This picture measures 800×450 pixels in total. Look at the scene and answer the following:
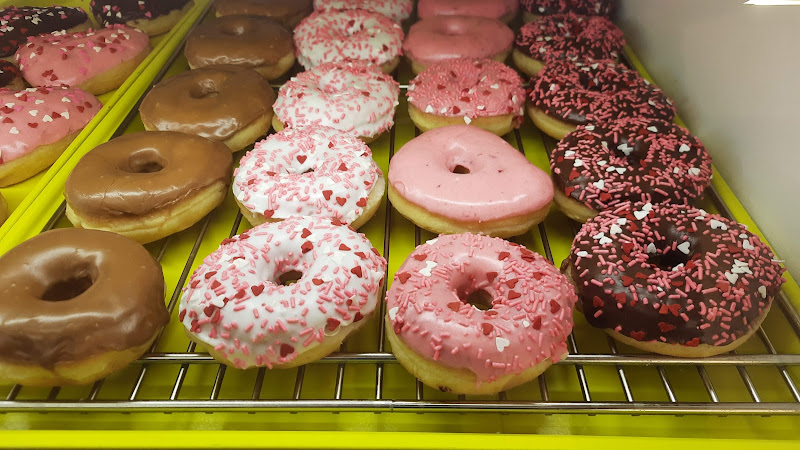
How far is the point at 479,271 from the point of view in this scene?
5.41 feet

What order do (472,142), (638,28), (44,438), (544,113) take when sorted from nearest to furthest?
(44,438)
(472,142)
(544,113)
(638,28)

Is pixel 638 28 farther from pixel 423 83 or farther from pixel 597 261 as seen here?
pixel 597 261

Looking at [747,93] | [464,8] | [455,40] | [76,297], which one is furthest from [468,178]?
[464,8]

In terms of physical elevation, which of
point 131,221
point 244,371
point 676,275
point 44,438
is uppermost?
point 676,275

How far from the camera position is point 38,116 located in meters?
2.31

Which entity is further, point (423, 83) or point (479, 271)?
point (423, 83)

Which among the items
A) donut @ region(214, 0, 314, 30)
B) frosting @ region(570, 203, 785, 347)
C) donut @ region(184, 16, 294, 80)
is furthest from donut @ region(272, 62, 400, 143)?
frosting @ region(570, 203, 785, 347)

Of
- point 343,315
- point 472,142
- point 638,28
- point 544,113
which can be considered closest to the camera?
point 343,315

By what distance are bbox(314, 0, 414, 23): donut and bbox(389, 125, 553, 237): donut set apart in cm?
143

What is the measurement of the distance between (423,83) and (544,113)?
0.56 metres

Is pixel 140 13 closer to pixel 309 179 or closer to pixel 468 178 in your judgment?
pixel 309 179

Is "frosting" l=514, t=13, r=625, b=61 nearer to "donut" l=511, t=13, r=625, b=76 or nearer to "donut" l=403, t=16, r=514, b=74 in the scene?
"donut" l=511, t=13, r=625, b=76

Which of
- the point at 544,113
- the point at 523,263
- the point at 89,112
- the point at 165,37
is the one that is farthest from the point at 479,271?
the point at 165,37

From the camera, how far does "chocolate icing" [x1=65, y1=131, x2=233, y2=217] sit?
1.88m
